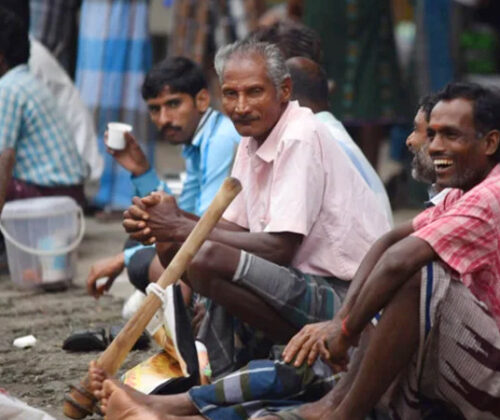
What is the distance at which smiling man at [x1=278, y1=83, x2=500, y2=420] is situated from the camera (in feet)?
11.2

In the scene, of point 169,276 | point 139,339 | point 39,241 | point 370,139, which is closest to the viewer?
point 169,276

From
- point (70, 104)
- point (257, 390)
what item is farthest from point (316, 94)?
point (70, 104)

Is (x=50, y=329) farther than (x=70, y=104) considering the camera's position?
No

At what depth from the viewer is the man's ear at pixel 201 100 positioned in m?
5.46

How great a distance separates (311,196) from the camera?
4.22 m

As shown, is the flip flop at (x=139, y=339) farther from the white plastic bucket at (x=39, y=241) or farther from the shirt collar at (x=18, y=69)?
the shirt collar at (x=18, y=69)

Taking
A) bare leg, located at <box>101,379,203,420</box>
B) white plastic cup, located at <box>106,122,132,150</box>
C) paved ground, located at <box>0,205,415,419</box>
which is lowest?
paved ground, located at <box>0,205,415,419</box>

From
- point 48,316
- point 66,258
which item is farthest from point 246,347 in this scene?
point 66,258

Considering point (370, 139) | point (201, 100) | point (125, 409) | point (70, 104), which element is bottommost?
point (125, 409)

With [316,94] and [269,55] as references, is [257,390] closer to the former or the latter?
[269,55]

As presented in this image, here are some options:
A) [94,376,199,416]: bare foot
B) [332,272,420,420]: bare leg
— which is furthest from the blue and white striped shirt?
[332,272,420,420]: bare leg

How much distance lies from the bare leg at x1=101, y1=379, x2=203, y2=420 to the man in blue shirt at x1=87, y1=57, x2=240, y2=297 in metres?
1.13

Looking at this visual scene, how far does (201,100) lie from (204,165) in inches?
18.2

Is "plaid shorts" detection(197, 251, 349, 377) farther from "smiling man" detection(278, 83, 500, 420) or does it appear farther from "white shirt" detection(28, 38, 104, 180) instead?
→ "white shirt" detection(28, 38, 104, 180)
